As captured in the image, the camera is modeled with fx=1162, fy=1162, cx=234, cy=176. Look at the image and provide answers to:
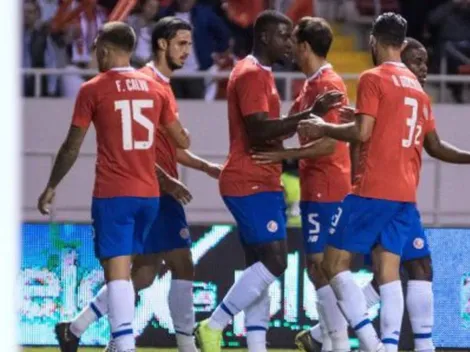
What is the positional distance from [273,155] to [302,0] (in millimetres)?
7019

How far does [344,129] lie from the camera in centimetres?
563

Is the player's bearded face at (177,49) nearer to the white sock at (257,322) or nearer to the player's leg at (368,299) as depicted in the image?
the white sock at (257,322)

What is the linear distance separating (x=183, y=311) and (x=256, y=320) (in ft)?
1.48

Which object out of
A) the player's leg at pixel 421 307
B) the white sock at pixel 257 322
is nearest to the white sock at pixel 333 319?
the white sock at pixel 257 322

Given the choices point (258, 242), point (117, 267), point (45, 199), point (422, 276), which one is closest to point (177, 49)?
point (258, 242)

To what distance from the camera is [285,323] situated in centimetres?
816

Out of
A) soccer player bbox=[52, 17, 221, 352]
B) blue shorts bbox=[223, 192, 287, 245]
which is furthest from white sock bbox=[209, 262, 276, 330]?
soccer player bbox=[52, 17, 221, 352]

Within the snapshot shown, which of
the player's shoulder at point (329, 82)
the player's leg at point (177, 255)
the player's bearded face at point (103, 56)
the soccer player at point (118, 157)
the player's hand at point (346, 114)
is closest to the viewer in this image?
the soccer player at point (118, 157)

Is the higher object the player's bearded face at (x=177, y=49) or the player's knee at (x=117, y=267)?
the player's bearded face at (x=177, y=49)

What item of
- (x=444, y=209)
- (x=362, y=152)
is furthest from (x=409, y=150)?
(x=444, y=209)

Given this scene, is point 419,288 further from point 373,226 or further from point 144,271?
point 144,271

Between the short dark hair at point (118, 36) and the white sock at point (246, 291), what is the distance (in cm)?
136

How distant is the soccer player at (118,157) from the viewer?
18.7 feet

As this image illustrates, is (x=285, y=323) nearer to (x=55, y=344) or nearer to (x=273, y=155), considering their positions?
(x=55, y=344)
